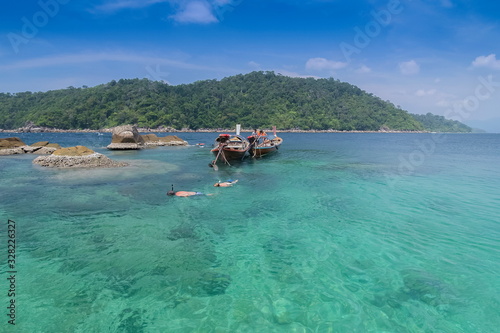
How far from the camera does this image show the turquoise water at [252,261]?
5.87 meters

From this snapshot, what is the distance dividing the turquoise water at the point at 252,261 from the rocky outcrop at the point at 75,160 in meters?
8.80

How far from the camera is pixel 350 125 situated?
639 feet

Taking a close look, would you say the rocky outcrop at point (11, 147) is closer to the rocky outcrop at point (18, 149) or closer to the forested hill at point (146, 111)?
the rocky outcrop at point (18, 149)

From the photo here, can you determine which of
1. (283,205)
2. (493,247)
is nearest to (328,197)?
(283,205)

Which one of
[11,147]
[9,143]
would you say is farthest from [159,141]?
[11,147]

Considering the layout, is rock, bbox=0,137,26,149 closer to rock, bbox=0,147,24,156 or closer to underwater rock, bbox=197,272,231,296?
rock, bbox=0,147,24,156

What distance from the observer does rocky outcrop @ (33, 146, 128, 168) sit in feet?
83.2

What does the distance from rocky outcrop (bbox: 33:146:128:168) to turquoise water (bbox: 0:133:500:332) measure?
8.80 meters

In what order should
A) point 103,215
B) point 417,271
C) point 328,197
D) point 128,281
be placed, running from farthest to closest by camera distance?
point 328,197, point 103,215, point 417,271, point 128,281

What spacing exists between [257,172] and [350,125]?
615ft

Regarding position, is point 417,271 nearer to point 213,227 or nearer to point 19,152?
point 213,227

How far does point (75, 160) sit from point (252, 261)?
24.6 metres

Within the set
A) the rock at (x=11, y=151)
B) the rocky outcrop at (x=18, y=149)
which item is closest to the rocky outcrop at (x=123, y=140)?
the rocky outcrop at (x=18, y=149)

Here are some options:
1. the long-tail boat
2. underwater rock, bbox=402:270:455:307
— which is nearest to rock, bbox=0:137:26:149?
the long-tail boat
